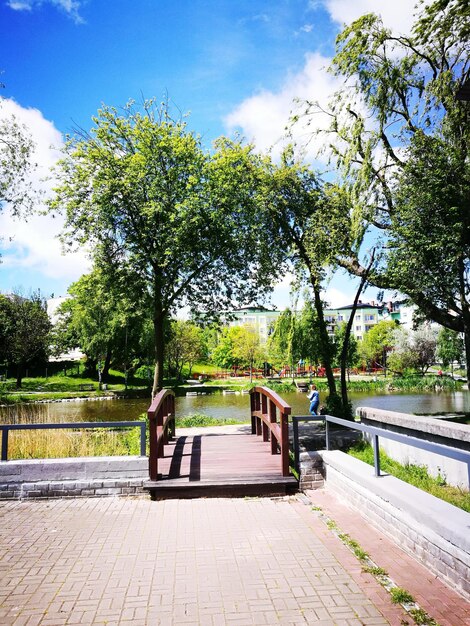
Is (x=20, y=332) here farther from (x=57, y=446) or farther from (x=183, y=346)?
(x=57, y=446)

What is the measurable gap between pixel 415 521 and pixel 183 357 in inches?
1801

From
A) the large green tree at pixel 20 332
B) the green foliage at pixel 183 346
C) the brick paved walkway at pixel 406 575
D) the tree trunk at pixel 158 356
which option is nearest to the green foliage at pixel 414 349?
the green foliage at pixel 183 346

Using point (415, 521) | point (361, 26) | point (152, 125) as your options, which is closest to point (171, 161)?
point (152, 125)

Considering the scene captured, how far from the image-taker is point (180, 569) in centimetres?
423

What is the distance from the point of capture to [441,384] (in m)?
38.2

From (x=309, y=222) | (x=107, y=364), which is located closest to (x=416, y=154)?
(x=309, y=222)

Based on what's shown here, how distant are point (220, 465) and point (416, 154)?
32.5 ft

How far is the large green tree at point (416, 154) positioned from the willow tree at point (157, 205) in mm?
3651

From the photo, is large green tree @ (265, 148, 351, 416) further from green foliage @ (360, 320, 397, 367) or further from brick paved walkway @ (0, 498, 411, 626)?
green foliage @ (360, 320, 397, 367)

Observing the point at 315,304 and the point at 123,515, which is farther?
the point at 315,304

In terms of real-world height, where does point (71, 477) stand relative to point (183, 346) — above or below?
below

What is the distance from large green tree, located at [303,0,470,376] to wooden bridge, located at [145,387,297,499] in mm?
6116

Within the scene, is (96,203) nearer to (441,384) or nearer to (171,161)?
(171,161)

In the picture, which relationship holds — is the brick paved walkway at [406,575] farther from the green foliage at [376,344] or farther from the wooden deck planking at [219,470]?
the green foliage at [376,344]
